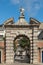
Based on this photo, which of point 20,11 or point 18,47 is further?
point 18,47

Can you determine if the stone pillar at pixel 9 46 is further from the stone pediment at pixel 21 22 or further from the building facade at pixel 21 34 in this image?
the stone pediment at pixel 21 22

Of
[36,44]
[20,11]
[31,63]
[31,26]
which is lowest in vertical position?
[31,63]

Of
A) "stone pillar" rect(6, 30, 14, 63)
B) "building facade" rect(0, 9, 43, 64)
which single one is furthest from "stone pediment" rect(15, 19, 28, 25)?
"stone pillar" rect(6, 30, 14, 63)

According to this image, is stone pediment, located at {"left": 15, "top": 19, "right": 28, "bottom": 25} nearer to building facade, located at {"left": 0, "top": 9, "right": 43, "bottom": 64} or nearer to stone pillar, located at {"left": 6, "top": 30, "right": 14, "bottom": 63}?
building facade, located at {"left": 0, "top": 9, "right": 43, "bottom": 64}

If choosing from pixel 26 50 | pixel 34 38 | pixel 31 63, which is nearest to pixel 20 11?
pixel 34 38

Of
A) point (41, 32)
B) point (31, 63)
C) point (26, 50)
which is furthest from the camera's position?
point (41, 32)

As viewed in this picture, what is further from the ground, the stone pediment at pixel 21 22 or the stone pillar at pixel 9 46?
the stone pediment at pixel 21 22

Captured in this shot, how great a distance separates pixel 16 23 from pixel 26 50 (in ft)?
64.4

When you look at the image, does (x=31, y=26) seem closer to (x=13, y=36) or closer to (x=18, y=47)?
(x=13, y=36)

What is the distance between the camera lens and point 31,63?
108ft

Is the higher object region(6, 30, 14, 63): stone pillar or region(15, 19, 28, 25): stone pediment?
region(15, 19, 28, 25): stone pediment

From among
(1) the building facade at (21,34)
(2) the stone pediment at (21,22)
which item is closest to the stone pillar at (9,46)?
(1) the building facade at (21,34)

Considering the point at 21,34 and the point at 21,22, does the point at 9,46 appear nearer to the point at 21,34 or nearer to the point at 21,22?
the point at 21,34

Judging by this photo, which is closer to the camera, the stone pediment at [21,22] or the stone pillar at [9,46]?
the stone pillar at [9,46]
